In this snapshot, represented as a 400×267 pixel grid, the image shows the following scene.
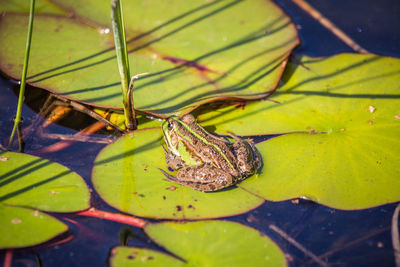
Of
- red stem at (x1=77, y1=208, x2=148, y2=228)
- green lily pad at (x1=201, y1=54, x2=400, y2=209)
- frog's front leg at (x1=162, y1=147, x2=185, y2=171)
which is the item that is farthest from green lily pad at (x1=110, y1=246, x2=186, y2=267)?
green lily pad at (x1=201, y1=54, x2=400, y2=209)

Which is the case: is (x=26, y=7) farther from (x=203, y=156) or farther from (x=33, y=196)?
(x=203, y=156)

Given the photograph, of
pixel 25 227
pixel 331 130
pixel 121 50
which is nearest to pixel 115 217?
pixel 25 227

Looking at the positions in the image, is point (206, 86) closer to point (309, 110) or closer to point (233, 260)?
point (309, 110)

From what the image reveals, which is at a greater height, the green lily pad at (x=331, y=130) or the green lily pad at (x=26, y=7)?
the green lily pad at (x=26, y=7)

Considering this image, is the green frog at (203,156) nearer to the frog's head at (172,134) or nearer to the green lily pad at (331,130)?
the frog's head at (172,134)

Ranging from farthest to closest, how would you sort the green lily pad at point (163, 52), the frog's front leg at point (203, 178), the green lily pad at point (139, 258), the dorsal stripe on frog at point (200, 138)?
the green lily pad at point (163, 52) → the dorsal stripe on frog at point (200, 138) → the frog's front leg at point (203, 178) → the green lily pad at point (139, 258)

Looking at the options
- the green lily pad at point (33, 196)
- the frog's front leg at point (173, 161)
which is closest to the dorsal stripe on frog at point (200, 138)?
the frog's front leg at point (173, 161)

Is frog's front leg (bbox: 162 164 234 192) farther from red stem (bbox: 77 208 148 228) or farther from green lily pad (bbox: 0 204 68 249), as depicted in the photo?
green lily pad (bbox: 0 204 68 249)

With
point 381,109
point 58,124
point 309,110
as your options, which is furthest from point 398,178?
point 58,124
